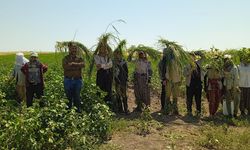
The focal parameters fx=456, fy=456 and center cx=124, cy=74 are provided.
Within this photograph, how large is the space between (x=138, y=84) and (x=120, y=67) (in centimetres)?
69

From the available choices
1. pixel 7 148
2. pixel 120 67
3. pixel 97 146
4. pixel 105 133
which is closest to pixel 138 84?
pixel 120 67

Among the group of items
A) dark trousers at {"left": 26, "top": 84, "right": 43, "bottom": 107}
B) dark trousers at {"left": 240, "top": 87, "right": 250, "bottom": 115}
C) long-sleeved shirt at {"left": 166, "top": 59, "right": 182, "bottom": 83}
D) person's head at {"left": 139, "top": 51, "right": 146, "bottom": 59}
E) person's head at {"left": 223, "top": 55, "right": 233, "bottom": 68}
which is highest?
person's head at {"left": 139, "top": 51, "right": 146, "bottom": 59}

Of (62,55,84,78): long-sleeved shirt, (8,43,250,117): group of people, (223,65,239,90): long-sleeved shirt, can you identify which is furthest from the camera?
(223,65,239,90): long-sleeved shirt

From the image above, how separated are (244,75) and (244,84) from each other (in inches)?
9.4

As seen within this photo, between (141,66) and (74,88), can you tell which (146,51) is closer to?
(141,66)

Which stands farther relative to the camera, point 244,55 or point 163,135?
point 244,55

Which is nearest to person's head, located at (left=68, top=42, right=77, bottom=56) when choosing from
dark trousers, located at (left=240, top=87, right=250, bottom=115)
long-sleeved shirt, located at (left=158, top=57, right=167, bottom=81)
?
long-sleeved shirt, located at (left=158, top=57, right=167, bottom=81)

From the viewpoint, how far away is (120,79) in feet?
36.2

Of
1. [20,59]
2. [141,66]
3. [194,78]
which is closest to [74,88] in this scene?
[20,59]

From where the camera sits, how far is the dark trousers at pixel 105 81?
1054 centimetres

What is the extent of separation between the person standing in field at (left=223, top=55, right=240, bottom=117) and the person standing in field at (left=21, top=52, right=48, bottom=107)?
4260 millimetres

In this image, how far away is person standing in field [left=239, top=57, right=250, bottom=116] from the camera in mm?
10961

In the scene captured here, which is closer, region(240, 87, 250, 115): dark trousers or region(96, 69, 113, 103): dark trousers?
region(96, 69, 113, 103): dark trousers

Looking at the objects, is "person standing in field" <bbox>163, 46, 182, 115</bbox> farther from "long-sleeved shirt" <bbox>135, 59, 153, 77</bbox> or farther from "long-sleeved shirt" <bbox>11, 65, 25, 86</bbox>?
"long-sleeved shirt" <bbox>11, 65, 25, 86</bbox>
